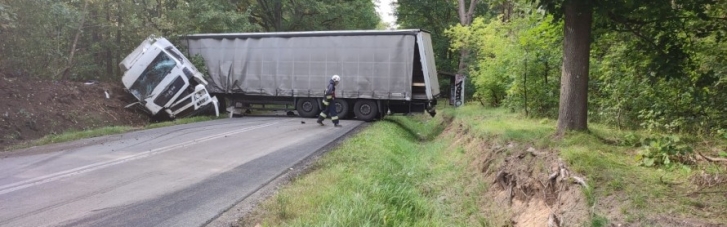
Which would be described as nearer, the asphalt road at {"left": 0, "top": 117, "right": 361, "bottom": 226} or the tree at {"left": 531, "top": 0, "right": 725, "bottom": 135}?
the asphalt road at {"left": 0, "top": 117, "right": 361, "bottom": 226}

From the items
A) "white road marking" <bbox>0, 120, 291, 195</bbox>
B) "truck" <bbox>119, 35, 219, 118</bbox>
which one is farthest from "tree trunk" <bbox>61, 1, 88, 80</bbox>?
"white road marking" <bbox>0, 120, 291, 195</bbox>

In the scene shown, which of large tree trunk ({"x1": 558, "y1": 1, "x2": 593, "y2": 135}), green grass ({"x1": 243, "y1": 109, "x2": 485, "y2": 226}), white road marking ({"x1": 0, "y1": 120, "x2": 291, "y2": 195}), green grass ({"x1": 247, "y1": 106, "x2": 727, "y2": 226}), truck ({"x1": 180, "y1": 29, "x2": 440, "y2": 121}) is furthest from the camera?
truck ({"x1": 180, "y1": 29, "x2": 440, "y2": 121})

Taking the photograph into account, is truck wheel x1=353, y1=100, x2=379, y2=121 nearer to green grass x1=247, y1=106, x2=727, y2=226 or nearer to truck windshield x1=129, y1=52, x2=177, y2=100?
green grass x1=247, y1=106, x2=727, y2=226

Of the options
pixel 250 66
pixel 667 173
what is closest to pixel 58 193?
pixel 667 173

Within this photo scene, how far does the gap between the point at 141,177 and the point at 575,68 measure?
20.8ft

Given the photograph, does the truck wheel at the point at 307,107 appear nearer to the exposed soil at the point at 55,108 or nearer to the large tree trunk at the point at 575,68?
the exposed soil at the point at 55,108

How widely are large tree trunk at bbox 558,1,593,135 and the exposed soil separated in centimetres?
Result: 1047

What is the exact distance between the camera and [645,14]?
6.55 meters

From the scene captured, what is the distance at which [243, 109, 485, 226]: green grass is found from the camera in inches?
193

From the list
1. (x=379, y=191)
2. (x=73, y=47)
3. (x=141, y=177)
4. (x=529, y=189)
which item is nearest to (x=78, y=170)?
(x=141, y=177)

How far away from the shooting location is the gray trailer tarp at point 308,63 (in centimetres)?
1529

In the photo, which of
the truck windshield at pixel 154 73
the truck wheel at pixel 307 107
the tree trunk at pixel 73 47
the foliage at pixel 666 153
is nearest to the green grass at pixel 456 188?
the foliage at pixel 666 153

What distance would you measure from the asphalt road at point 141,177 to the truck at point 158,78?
4.39 m

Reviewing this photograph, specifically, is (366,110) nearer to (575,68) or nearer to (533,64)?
(533,64)
